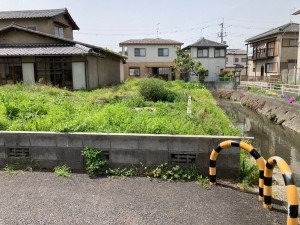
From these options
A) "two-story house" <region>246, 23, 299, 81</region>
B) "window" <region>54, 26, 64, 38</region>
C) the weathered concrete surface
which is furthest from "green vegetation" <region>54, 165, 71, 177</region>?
"two-story house" <region>246, 23, 299, 81</region>

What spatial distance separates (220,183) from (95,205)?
85.6 inches

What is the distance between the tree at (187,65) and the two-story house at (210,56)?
5.16 meters

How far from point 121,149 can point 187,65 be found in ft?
109

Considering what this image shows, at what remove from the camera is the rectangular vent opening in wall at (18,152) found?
5.49 meters

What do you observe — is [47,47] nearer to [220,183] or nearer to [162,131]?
[162,131]

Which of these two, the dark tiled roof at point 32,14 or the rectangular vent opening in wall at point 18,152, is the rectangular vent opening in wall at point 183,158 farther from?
the dark tiled roof at point 32,14

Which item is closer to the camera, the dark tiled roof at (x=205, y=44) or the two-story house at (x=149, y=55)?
the two-story house at (x=149, y=55)

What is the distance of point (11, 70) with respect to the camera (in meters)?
20.6

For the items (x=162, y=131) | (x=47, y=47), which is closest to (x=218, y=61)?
(x=47, y=47)

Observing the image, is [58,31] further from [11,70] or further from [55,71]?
[55,71]

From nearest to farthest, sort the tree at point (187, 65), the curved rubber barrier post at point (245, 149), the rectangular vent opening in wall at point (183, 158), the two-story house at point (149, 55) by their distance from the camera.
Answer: the curved rubber barrier post at point (245, 149), the rectangular vent opening in wall at point (183, 158), the tree at point (187, 65), the two-story house at point (149, 55)

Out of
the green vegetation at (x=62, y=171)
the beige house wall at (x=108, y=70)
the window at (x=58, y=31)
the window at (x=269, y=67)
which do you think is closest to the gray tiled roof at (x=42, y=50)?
the beige house wall at (x=108, y=70)

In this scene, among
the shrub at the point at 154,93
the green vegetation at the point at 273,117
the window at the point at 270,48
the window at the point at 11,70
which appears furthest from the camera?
the window at the point at 270,48

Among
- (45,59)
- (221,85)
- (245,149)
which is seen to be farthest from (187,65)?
(245,149)
